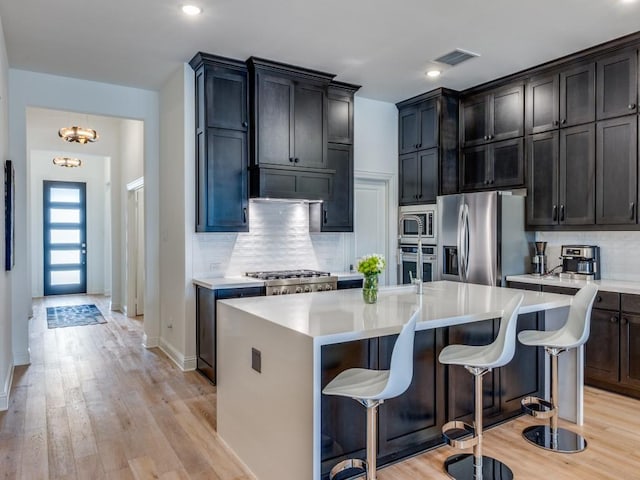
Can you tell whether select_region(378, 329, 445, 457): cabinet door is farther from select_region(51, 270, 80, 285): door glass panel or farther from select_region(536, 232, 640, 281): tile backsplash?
select_region(51, 270, 80, 285): door glass panel

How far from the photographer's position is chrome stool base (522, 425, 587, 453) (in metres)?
2.79

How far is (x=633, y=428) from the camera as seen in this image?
→ 3096 mm

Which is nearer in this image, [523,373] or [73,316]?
[523,373]

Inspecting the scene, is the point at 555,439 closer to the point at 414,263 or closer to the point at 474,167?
the point at 414,263

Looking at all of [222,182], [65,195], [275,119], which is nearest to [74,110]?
[222,182]

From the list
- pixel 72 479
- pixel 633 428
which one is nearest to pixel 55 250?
pixel 72 479

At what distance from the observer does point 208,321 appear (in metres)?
4.17

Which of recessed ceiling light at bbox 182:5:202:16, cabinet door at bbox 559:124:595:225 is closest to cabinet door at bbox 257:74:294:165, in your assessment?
recessed ceiling light at bbox 182:5:202:16

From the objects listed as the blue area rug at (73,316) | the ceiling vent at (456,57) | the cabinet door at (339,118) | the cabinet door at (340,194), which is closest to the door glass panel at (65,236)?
the blue area rug at (73,316)

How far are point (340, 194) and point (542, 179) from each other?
2.12 meters

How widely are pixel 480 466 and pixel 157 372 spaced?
312 cm

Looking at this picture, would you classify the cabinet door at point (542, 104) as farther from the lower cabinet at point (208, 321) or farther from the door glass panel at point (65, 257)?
the door glass panel at point (65, 257)

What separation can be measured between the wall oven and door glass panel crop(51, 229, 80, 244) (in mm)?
7687

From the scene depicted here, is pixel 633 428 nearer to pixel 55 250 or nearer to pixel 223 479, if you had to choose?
pixel 223 479
